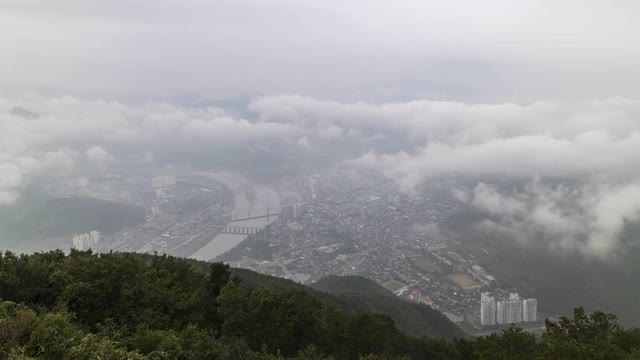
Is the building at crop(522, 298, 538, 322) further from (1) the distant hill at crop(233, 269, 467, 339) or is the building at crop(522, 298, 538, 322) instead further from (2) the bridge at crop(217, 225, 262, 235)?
(2) the bridge at crop(217, 225, 262, 235)

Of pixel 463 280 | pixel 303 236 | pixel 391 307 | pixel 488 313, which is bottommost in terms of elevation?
pixel 488 313

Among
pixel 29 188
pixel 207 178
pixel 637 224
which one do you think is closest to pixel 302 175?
pixel 207 178

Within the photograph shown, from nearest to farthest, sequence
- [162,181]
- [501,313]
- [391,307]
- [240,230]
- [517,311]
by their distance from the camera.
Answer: [391,307]
[501,313]
[517,311]
[240,230]
[162,181]

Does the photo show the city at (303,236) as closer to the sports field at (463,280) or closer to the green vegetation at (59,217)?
the sports field at (463,280)

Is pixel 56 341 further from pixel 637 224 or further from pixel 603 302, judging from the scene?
pixel 637 224

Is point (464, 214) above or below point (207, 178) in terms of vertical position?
below

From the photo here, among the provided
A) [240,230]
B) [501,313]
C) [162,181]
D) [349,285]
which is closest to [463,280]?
[501,313]

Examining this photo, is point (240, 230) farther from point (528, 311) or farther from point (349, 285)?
point (528, 311)
